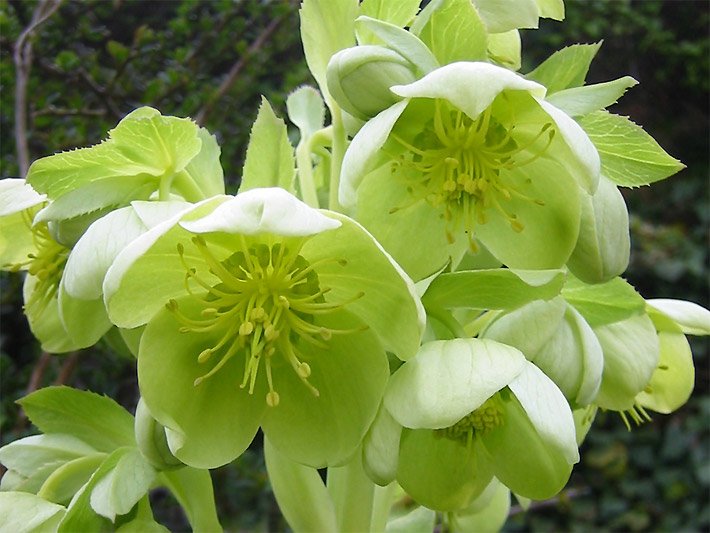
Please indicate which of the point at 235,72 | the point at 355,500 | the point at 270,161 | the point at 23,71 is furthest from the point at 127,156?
the point at 235,72

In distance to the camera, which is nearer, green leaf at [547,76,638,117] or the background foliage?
green leaf at [547,76,638,117]

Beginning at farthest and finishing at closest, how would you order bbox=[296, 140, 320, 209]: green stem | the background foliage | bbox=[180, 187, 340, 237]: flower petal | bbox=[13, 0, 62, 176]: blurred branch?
1. the background foliage
2. bbox=[13, 0, 62, 176]: blurred branch
3. bbox=[296, 140, 320, 209]: green stem
4. bbox=[180, 187, 340, 237]: flower petal

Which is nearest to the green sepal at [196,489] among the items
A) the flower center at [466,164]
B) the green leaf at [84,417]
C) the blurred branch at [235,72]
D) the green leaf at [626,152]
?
the green leaf at [84,417]

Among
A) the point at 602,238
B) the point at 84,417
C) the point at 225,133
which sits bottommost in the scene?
the point at 225,133

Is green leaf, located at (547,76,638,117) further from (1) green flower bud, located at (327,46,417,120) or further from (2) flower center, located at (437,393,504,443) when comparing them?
(2) flower center, located at (437,393,504,443)

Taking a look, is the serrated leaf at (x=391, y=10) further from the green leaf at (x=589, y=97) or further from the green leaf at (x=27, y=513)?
the green leaf at (x=27, y=513)

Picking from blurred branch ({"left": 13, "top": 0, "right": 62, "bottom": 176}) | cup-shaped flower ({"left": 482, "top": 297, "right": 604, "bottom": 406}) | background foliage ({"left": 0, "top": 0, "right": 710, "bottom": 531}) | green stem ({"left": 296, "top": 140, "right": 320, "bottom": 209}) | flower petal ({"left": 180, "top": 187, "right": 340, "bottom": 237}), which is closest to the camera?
flower petal ({"left": 180, "top": 187, "right": 340, "bottom": 237})

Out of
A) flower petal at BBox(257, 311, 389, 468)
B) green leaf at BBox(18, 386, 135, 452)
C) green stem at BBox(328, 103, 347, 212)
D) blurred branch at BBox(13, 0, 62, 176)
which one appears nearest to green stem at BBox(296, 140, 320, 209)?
green stem at BBox(328, 103, 347, 212)

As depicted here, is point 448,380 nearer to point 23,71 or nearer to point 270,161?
point 270,161
